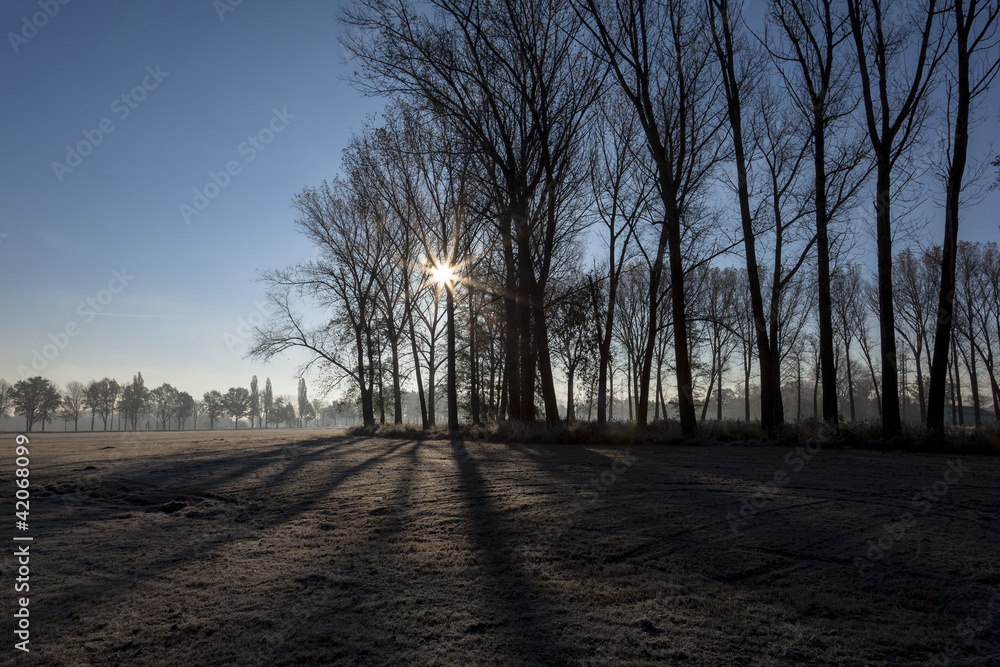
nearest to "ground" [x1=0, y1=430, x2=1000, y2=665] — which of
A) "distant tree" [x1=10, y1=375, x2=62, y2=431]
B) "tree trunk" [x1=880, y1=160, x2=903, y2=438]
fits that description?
"tree trunk" [x1=880, y1=160, x2=903, y2=438]

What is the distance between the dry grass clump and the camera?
864 cm

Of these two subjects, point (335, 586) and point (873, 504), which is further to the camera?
point (873, 504)

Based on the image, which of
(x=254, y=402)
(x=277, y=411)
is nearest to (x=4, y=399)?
(x=254, y=402)

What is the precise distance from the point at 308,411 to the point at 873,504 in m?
137

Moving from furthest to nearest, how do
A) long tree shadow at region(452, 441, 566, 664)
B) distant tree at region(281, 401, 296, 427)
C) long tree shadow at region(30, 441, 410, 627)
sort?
distant tree at region(281, 401, 296, 427) < long tree shadow at region(30, 441, 410, 627) < long tree shadow at region(452, 441, 566, 664)

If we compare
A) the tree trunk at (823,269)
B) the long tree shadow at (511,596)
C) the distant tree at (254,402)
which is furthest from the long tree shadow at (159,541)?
the distant tree at (254,402)

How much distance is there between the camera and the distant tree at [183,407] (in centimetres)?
8994

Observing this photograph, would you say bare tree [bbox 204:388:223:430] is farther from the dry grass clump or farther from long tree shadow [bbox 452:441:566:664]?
long tree shadow [bbox 452:441:566:664]

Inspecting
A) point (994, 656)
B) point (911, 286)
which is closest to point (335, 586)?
point (994, 656)

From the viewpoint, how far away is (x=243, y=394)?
10519 centimetres

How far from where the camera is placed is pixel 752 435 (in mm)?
11539

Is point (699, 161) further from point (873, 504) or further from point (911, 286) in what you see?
point (911, 286)

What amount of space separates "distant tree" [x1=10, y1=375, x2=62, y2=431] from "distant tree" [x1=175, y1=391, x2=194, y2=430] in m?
27.0

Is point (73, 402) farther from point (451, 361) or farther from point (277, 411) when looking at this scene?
point (451, 361)
